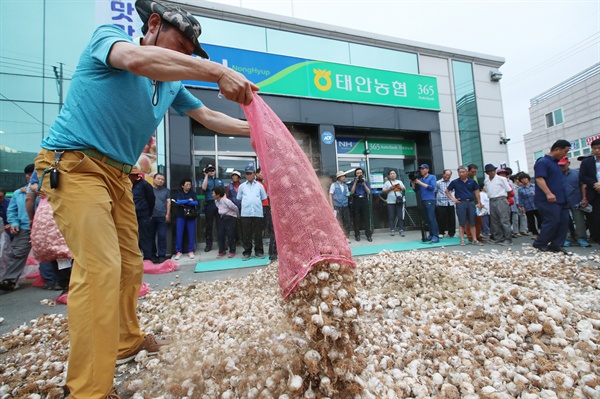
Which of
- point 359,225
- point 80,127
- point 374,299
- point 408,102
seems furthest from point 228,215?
point 408,102

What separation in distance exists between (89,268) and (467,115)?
10.9 meters

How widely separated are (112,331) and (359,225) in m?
6.03

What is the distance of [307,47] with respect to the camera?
7.82 metres

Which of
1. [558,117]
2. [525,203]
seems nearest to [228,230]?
[525,203]

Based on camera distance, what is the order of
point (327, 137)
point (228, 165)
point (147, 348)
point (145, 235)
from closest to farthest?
point (147, 348) → point (145, 235) → point (228, 165) → point (327, 137)

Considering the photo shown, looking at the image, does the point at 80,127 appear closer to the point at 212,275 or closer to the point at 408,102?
the point at 212,275

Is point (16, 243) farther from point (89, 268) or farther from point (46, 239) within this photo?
point (89, 268)

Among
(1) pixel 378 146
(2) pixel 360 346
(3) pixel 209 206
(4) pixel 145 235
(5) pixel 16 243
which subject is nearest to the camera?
(2) pixel 360 346

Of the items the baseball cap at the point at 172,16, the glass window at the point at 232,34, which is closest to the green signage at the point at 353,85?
the glass window at the point at 232,34

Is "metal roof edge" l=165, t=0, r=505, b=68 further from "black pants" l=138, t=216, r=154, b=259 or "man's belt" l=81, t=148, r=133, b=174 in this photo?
"man's belt" l=81, t=148, r=133, b=174

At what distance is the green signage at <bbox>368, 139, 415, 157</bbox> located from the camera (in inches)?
328

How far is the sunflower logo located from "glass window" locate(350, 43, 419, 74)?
1306mm

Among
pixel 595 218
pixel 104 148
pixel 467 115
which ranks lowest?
pixel 595 218

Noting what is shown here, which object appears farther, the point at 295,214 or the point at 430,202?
the point at 430,202
